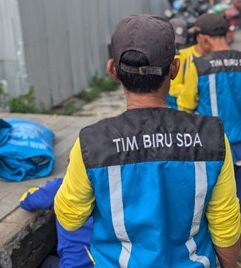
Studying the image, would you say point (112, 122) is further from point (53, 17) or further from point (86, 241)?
point (53, 17)

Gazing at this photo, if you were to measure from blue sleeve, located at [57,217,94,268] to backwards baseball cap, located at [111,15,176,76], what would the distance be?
1.24 metres

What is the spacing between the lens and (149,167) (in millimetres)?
1611

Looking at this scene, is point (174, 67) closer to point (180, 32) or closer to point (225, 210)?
point (225, 210)

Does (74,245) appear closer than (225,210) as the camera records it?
No

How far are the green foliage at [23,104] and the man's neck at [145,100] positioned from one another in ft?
15.9

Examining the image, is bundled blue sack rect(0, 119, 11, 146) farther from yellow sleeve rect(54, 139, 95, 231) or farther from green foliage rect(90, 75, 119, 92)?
green foliage rect(90, 75, 119, 92)

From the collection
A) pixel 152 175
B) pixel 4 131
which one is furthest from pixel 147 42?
pixel 4 131

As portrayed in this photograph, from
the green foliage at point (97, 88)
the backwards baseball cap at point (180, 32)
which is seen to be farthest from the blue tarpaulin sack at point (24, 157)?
the green foliage at point (97, 88)

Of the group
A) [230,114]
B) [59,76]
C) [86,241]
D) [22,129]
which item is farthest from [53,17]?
[86,241]

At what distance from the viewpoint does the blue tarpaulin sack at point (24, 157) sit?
3639 mm

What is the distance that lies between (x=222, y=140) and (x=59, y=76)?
240 inches

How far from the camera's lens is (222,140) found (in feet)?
5.48

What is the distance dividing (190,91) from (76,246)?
4.25 ft

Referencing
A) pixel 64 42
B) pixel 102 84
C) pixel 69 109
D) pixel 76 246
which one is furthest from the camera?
pixel 102 84
